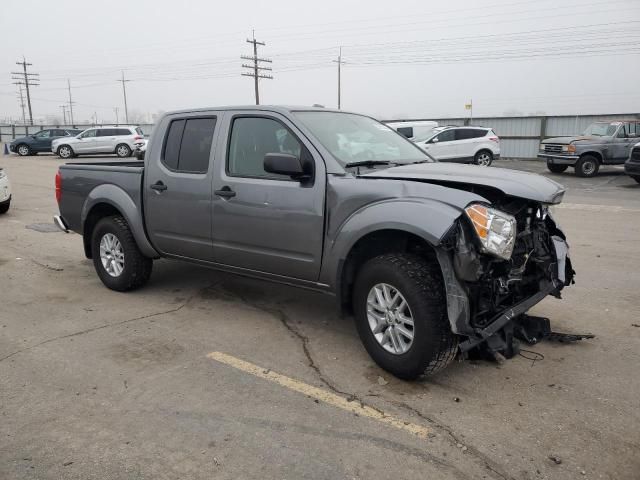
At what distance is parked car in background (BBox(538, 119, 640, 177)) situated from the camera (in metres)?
19.3

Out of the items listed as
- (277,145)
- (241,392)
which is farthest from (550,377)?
(277,145)

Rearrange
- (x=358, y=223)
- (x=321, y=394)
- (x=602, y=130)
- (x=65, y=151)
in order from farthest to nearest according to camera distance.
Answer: (x=65, y=151)
(x=602, y=130)
(x=358, y=223)
(x=321, y=394)

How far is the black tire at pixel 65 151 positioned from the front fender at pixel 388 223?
29.3 m

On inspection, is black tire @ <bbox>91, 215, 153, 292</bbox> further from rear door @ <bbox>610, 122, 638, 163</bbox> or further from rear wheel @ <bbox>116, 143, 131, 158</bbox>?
rear wheel @ <bbox>116, 143, 131, 158</bbox>

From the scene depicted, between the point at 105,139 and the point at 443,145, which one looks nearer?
the point at 443,145

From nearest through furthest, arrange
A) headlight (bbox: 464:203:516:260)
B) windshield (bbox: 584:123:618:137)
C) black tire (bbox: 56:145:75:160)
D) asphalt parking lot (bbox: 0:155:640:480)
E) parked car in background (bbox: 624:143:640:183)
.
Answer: asphalt parking lot (bbox: 0:155:640:480), headlight (bbox: 464:203:516:260), parked car in background (bbox: 624:143:640:183), windshield (bbox: 584:123:618:137), black tire (bbox: 56:145:75:160)

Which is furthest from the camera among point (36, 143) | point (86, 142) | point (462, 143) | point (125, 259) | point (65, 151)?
point (36, 143)

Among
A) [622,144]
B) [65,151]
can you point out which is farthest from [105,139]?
[622,144]

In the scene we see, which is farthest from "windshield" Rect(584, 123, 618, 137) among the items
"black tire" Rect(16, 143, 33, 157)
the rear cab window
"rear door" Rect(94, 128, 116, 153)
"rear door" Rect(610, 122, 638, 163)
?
"black tire" Rect(16, 143, 33, 157)

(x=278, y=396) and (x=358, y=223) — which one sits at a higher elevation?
(x=358, y=223)

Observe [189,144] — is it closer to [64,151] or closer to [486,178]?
[486,178]

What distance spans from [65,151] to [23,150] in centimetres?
484

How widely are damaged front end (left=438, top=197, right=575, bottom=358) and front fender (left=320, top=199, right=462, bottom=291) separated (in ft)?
0.31

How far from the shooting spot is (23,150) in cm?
3238
